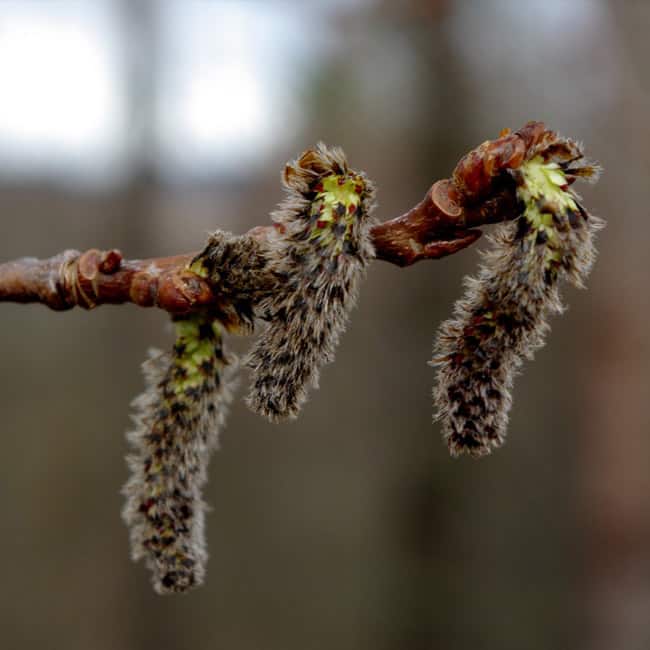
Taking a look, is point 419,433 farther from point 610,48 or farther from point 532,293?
point 532,293

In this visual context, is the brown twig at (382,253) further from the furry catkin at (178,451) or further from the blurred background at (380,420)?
the blurred background at (380,420)

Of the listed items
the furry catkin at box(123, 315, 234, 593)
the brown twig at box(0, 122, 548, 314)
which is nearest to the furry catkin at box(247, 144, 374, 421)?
the brown twig at box(0, 122, 548, 314)

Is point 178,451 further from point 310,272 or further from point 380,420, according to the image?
point 380,420

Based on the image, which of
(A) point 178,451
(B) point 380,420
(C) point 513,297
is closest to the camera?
(C) point 513,297

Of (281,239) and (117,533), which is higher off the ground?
(281,239)

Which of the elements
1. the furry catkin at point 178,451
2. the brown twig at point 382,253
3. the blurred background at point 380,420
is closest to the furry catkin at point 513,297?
the brown twig at point 382,253

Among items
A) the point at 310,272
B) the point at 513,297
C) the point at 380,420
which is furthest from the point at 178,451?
the point at 380,420

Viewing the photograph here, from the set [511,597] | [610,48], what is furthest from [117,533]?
[610,48]
